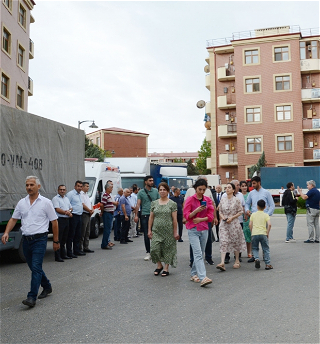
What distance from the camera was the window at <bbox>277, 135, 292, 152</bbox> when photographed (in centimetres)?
4659

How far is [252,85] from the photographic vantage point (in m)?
47.9

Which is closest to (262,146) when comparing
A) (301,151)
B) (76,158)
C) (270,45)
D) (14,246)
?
(301,151)

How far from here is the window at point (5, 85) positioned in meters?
28.2

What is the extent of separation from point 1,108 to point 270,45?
→ 138 ft

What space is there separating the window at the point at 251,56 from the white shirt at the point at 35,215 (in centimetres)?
4441

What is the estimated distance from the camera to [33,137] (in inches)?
437

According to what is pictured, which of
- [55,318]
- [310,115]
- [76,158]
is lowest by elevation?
[55,318]

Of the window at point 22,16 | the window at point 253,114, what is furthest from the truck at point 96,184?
the window at point 253,114

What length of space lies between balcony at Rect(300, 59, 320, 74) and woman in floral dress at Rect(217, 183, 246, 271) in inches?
1590

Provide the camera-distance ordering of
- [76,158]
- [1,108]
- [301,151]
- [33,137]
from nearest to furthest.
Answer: [1,108], [33,137], [76,158], [301,151]

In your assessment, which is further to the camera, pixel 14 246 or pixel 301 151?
pixel 301 151

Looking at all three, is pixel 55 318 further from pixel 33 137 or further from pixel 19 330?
pixel 33 137

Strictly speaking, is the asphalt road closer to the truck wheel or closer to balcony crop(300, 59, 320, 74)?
the truck wheel

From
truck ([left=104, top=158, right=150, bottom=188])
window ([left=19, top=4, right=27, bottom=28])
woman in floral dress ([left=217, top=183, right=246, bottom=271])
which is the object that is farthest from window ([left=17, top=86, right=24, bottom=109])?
woman in floral dress ([left=217, top=183, right=246, bottom=271])
